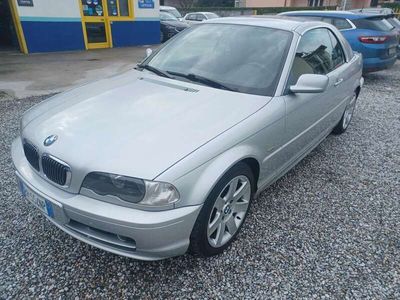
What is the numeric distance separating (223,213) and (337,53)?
2.75 metres

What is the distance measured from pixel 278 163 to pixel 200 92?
94cm

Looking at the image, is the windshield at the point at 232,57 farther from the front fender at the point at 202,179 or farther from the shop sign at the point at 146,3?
the shop sign at the point at 146,3

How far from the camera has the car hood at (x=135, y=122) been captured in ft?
6.07

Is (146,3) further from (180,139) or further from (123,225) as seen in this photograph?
(123,225)

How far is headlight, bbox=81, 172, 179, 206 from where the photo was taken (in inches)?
69.6

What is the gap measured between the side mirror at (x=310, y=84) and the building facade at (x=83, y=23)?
10.2 m

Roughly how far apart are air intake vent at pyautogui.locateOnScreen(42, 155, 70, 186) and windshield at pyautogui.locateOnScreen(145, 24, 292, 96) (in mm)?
1337

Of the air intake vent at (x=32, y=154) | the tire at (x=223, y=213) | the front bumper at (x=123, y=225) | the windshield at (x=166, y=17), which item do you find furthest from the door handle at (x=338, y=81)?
the windshield at (x=166, y=17)

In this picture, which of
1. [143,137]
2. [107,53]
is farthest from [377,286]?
[107,53]

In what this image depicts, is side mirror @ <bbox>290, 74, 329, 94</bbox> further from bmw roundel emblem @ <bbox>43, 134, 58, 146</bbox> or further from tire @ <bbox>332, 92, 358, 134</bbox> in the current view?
tire @ <bbox>332, 92, 358, 134</bbox>

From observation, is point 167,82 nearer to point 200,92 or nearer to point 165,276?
point 200,92

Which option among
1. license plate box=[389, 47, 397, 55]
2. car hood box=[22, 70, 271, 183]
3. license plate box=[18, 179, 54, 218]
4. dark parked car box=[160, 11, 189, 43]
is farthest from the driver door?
dark parked car box=[160, 11, 189, 43]

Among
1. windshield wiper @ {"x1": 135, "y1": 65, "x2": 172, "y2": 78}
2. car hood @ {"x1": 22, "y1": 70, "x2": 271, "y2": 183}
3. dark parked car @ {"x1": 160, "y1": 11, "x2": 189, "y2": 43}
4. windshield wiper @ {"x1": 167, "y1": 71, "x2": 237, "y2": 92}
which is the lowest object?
dark parked car @ {"x1": 160, "y1": 11, "x2": 189, "y2": 43}

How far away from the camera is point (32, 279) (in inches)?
83.0
